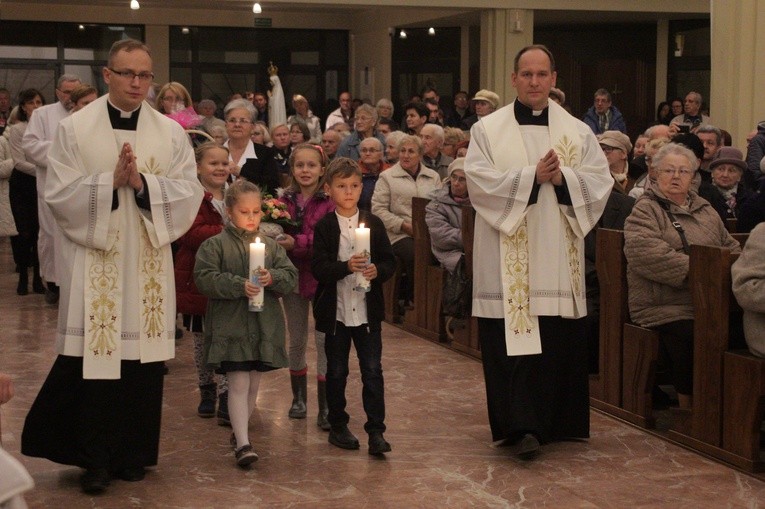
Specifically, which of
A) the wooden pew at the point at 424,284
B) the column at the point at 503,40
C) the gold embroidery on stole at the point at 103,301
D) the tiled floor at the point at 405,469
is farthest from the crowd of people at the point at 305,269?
the column at the point at 503,40

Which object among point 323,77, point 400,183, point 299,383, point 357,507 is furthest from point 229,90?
point 357,507

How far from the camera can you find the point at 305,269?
6316 millimetres

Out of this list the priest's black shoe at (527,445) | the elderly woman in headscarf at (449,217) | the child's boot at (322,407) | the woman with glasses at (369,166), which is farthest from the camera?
the woman with glasses at (369,166)

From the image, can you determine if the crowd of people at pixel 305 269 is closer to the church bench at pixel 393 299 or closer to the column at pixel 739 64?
the church bench at pixel 393 299

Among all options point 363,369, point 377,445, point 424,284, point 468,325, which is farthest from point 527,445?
point 424,284

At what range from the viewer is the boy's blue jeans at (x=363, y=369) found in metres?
5.63

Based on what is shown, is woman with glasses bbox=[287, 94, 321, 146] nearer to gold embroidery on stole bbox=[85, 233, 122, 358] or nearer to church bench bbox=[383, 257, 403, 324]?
church bench bbox=[383, 257, 403, 324]

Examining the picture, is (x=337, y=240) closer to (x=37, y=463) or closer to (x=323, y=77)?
(x=37, y=463)

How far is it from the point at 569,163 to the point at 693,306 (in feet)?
2.98

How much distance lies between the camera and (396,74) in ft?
73.3

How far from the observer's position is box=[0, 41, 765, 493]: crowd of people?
16.9 ft

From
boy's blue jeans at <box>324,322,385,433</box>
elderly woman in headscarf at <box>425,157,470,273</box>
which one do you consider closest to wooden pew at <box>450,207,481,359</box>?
elderly woman in headscarf at <box>425,157,470,273</box>

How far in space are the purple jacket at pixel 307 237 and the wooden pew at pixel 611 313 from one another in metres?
1.49

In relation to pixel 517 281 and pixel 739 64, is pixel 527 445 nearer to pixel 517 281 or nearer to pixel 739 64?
pixel 517 281
